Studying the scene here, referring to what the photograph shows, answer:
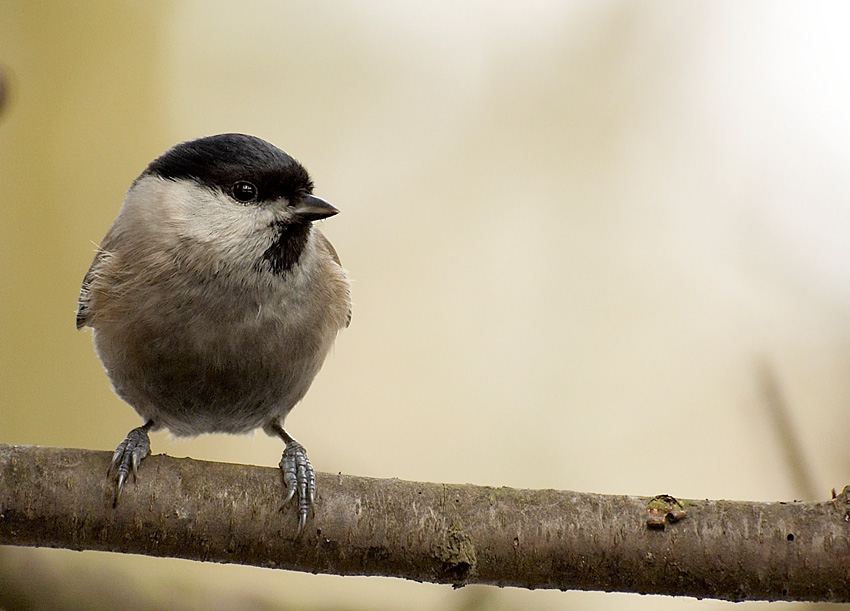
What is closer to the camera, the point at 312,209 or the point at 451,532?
the point at 451,532

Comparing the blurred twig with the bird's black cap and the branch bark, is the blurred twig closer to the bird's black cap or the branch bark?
the branch bark

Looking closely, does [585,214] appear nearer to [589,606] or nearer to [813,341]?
[813,341]

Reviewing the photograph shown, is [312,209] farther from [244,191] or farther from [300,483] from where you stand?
[300,483]

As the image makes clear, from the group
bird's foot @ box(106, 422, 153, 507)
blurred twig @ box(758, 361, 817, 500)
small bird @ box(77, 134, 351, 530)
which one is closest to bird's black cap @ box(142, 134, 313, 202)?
small bird @ box(77, 134, 351, 530)

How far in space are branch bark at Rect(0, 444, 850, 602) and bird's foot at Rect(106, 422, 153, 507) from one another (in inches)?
0.5

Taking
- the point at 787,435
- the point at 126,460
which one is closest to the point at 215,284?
the point at 126,460

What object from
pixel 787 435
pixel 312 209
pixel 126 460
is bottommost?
pixel 126 460

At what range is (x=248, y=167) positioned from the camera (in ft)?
4.66

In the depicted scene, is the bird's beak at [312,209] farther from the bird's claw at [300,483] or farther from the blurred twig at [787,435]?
the blurred twig at [787,435]

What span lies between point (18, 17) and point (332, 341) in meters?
1.65

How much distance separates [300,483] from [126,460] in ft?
0.92

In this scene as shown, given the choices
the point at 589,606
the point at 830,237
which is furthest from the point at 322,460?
the point at 830,237

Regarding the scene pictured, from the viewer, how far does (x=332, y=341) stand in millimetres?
A: 1652

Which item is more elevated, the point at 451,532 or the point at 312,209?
the point at 312,209
